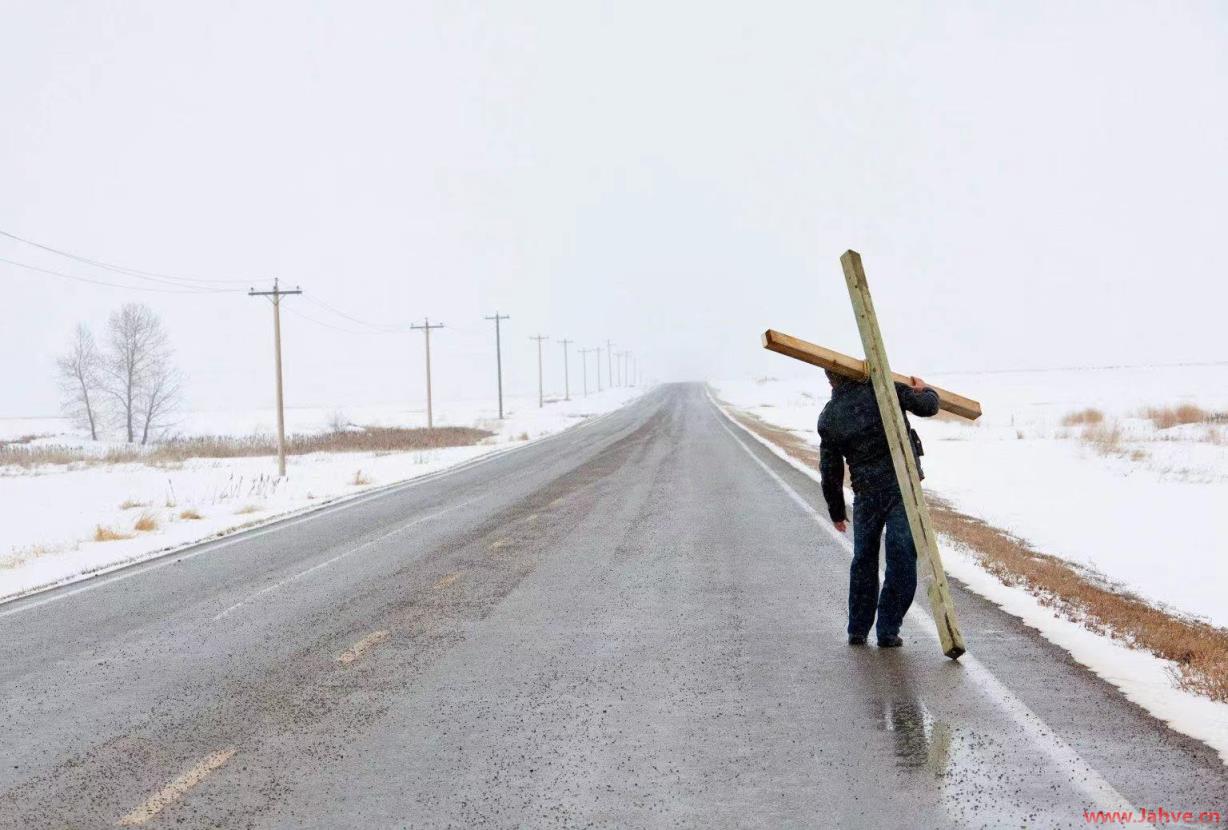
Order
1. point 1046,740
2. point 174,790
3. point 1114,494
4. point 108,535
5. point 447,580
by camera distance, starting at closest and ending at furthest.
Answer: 1. point 174,790
2. point 1046,740
3. point 447,580
4. point 108,535
5. point 1114,494

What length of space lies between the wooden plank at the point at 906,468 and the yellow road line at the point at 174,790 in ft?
13.5

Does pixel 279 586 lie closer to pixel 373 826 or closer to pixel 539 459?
pixel 373 826

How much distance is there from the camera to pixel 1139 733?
4723mm

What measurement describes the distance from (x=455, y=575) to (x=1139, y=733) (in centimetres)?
641

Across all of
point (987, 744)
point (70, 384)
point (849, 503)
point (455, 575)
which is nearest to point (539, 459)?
point (849, 503)

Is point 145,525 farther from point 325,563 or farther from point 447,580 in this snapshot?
point 447,580

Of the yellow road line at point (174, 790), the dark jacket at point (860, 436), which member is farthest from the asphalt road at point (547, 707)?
the dark jacket at point (860, 436)

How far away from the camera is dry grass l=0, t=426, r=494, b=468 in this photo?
3484 cm

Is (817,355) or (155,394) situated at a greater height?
(155,394)

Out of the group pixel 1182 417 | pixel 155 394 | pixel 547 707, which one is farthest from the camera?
pixel 155 394

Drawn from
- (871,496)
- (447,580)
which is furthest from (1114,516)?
(447,580)

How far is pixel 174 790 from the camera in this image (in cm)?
431

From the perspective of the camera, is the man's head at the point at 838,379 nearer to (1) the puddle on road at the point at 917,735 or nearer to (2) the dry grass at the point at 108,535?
(1) the puddle on road at the point at 917,735

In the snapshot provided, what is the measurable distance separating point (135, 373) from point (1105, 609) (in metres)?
63.1
